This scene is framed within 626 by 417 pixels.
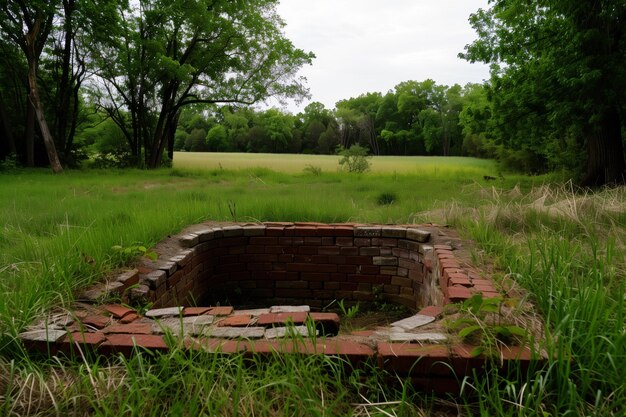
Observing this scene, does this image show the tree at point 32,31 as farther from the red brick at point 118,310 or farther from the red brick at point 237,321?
the red brick at point 237,321

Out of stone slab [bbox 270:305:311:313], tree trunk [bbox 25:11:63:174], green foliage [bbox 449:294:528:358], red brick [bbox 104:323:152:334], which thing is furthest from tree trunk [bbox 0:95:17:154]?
green foliage [bbox 449:294:528:358]

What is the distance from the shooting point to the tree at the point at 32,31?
13914mm

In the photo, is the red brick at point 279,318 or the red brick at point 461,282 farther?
the red brick at point 461,282

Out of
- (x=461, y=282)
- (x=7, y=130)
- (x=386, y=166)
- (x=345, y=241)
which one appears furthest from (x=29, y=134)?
(x=461, y=282)

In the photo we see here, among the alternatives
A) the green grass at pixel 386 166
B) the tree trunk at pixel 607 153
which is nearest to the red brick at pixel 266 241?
the tree trunk at pixel 607 153

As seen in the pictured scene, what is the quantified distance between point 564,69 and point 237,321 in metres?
9.80

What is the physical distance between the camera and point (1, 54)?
1669cm

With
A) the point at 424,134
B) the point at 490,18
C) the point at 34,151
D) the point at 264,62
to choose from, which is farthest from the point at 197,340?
the point at 424,134

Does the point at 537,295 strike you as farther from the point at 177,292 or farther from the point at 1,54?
the point at 1,54

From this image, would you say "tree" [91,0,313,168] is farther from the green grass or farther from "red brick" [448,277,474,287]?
"red brick" [448,277,474,287]

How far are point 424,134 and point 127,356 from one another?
2147 inches

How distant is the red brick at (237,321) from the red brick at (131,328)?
380 millimetres

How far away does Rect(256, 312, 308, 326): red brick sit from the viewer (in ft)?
7.33

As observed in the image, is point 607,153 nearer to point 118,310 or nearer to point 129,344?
point 118,310
